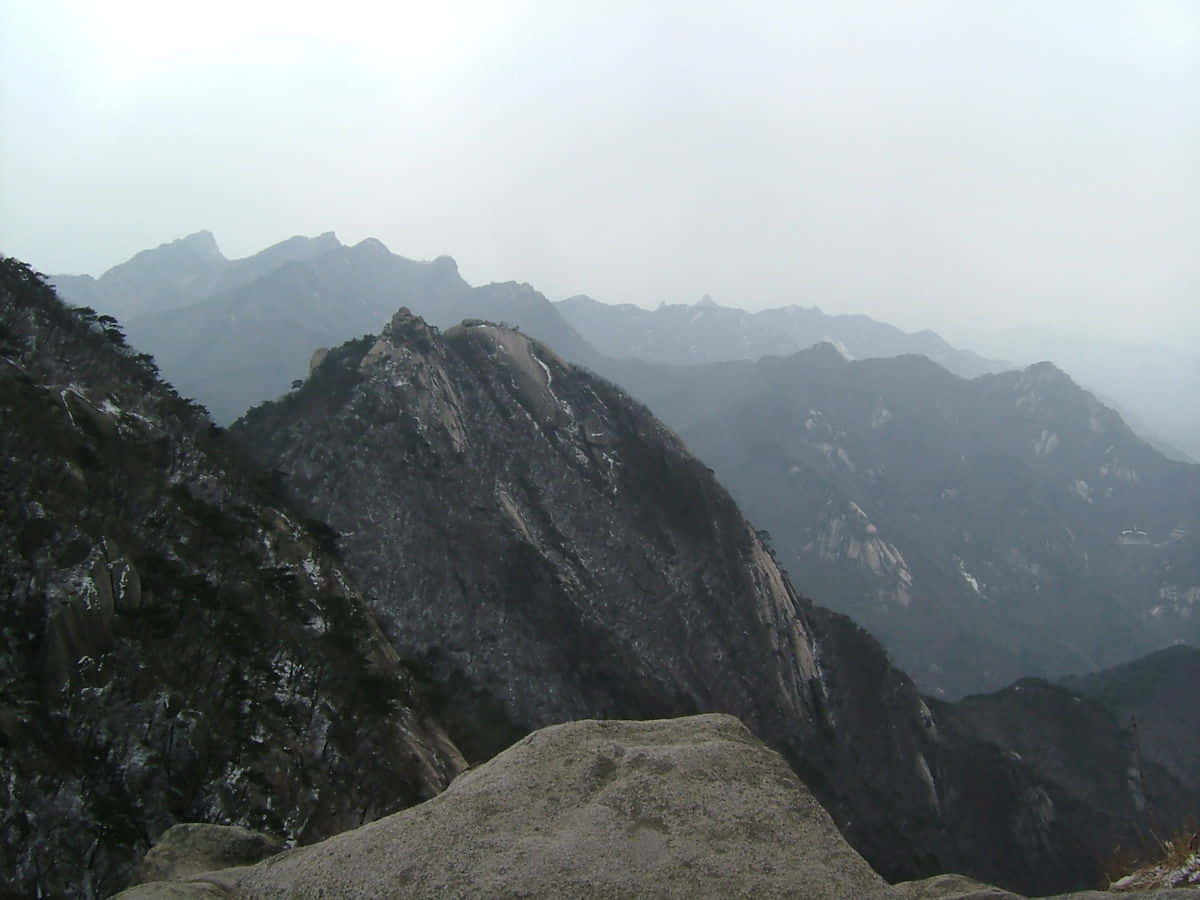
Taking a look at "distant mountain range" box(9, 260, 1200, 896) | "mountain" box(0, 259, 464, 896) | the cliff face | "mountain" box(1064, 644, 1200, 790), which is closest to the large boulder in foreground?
"distant mountain range" box(9, 260, 1200, 896)

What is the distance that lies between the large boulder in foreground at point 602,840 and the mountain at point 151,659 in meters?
12.8

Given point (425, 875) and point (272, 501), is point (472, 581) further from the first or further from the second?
point (425, 875)

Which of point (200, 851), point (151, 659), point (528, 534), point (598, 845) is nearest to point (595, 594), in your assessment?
point (528, 534)

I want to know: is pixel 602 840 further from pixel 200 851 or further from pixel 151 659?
pixel 151 659

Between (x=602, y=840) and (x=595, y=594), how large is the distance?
68.0 m

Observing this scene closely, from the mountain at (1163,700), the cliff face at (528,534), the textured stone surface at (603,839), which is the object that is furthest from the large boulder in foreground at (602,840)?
the mountain at (1163,700)

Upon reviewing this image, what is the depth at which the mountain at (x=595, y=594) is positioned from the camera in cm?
6731

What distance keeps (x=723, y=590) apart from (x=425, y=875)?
8147 centimetres

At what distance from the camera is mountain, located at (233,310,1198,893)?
67312 mm

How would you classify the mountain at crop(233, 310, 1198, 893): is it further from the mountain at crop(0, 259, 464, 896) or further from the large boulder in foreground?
the large boulder in foreground

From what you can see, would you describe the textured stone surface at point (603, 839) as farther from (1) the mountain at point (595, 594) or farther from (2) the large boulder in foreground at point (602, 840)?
(1) the mountain at point (595, 594)

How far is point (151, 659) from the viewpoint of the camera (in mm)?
27500

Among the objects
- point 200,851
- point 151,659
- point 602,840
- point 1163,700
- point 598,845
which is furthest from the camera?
point 1163,700

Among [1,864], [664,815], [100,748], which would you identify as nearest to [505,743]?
[100,748]
